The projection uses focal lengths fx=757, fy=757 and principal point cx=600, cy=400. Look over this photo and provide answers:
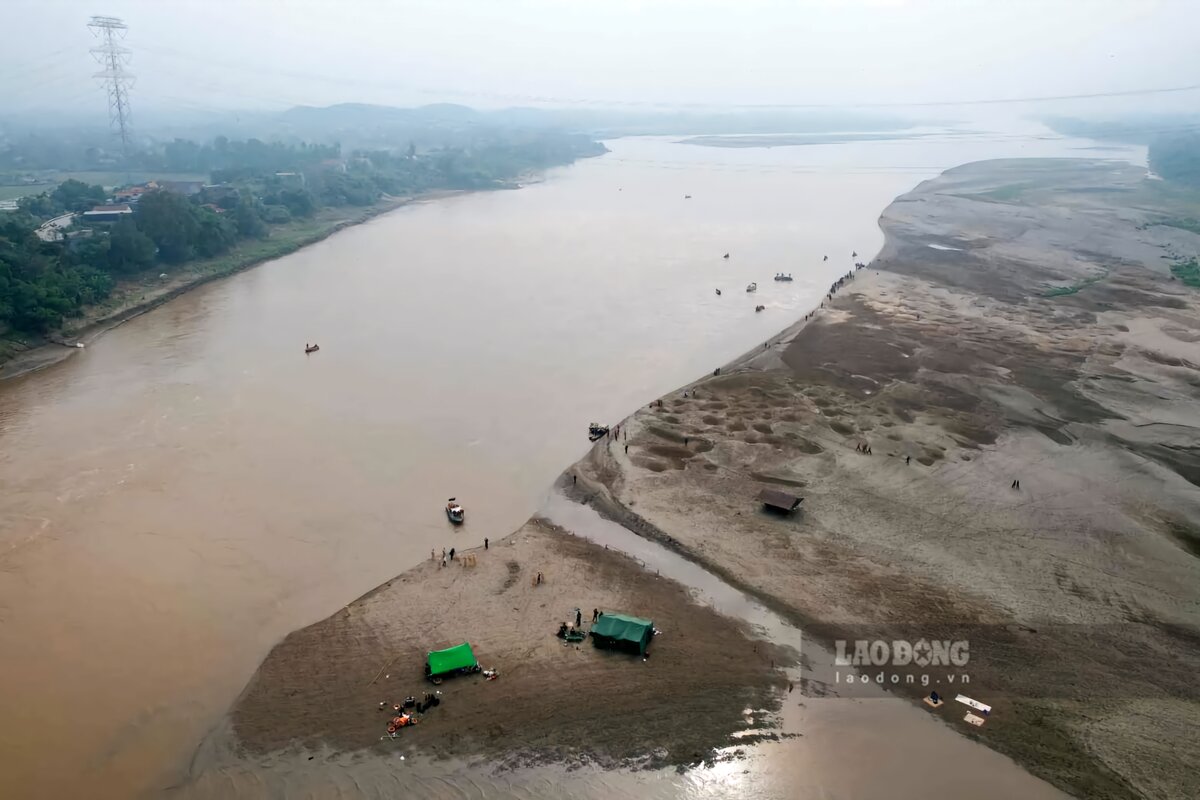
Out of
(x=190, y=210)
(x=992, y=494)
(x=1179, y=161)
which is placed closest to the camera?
(x=992, y=494)

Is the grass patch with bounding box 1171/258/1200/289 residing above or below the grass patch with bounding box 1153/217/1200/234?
below

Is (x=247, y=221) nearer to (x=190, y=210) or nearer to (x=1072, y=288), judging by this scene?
(x=190, y=210)

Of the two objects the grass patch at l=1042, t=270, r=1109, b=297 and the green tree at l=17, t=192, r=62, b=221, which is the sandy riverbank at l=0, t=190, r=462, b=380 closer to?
the green tree at l=17, t=192, r=62, b=221

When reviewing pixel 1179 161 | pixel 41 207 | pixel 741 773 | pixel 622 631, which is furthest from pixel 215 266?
pixel 1179 161

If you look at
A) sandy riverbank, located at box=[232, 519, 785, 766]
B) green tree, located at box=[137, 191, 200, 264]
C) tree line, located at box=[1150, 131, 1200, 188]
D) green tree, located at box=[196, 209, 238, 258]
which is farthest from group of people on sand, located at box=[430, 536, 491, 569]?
tree line, located at box=[1150, 131, 1200, 188]

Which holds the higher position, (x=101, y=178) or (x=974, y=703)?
(x=101, y=178)

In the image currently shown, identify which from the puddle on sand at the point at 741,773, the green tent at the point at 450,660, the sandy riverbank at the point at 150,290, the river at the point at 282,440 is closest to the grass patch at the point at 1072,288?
the river at the point at 282,440
